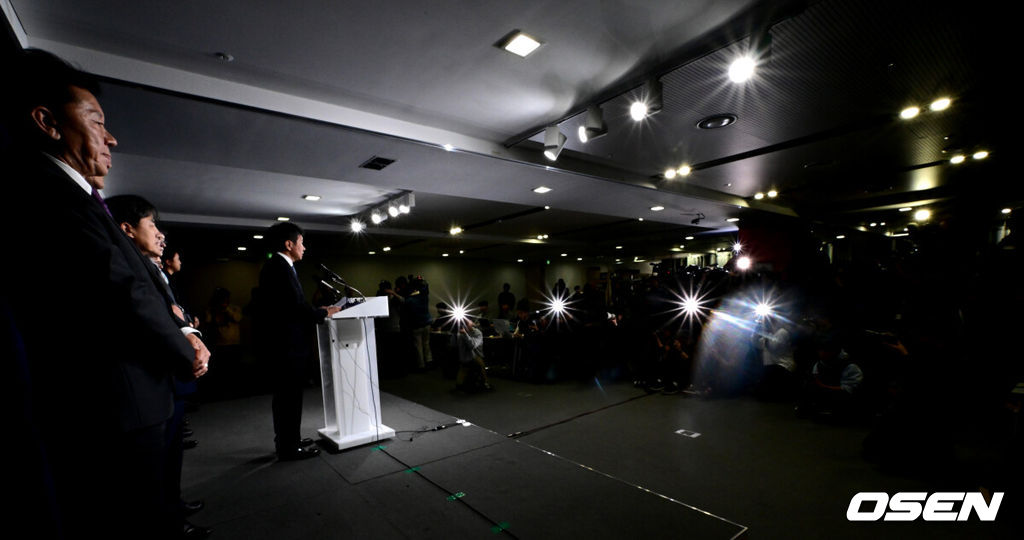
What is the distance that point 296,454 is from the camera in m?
3.18

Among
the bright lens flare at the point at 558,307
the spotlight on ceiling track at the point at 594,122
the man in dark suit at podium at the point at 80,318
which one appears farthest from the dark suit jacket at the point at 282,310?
the bright lens flare at the point at 558,307

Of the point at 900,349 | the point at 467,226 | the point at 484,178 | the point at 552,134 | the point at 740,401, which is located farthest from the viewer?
the point at 467,226

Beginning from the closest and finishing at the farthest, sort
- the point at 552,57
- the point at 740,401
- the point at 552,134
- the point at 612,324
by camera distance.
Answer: the point at 552,57 → the point at 552,134 → the point at 740,401 → the point at 612,324

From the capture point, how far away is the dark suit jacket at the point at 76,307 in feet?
3.10

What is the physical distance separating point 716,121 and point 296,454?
4529 mm

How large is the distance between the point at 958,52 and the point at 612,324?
17.2 ft

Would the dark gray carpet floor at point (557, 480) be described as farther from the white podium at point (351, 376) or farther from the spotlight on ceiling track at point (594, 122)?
the spotlight on ceiling track at point (594, 122)

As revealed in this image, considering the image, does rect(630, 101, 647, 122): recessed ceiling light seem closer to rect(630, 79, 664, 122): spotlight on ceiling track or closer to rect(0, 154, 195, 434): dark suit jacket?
rect(630, 79, 664, 122): spotlight on ceiling track

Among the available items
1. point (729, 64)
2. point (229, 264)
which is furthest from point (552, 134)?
point (229, 264)

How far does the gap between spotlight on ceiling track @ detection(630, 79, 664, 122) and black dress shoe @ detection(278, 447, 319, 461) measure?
371cm

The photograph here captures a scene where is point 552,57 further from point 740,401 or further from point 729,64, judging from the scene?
point 740,401

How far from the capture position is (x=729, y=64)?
8.47 feet

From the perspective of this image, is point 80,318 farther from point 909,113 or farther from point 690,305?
point 690,305

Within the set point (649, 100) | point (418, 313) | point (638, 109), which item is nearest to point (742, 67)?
point (649, 100)
